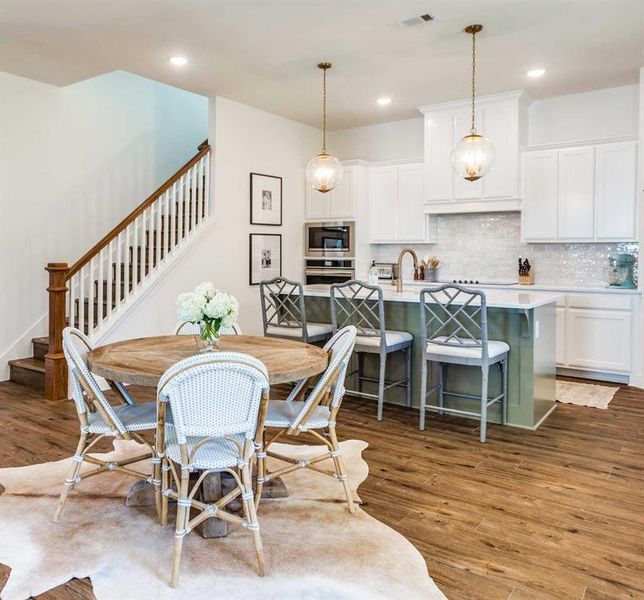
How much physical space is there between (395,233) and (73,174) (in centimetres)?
379

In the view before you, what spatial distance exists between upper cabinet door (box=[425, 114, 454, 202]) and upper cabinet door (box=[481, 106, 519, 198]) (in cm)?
43

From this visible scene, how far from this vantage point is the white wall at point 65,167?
18.3 feet

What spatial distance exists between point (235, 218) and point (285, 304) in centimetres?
177

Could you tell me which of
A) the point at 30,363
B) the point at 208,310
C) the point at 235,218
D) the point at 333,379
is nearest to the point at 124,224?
the point at 235,218

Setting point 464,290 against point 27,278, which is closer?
point 464,290

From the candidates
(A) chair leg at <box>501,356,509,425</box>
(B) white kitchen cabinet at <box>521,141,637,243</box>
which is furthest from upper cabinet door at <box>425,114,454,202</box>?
(A) chair leg at <box>501,356,509,425</box>

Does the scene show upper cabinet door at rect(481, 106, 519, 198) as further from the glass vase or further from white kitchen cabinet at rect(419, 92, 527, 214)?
the glass vase

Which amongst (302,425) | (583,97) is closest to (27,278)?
(302,425)

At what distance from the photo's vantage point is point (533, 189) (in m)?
6.07

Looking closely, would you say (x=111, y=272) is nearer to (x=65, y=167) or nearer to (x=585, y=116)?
(x=65, y=167)

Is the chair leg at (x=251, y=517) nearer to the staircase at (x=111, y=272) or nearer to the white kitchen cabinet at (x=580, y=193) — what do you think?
the staircase at (x=111, y=272)

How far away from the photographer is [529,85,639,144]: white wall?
5.91 m

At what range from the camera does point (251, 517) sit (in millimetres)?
2281

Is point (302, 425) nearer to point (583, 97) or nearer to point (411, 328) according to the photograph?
point (411, 328)
